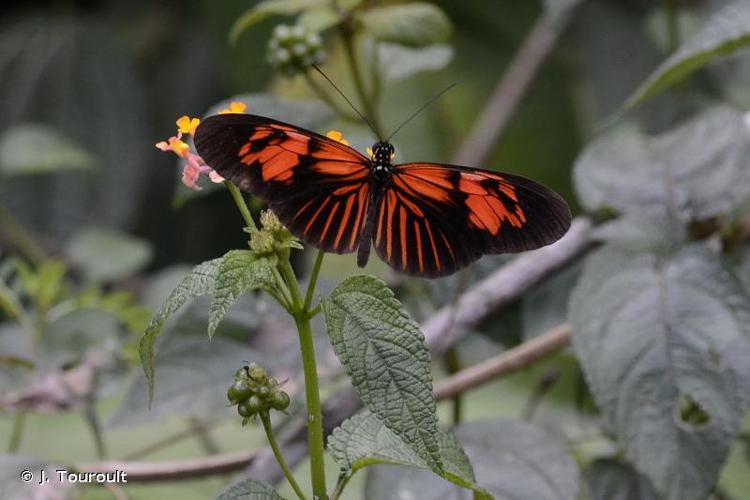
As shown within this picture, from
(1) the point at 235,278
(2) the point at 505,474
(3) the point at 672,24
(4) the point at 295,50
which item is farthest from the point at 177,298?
(3) the point at 672,24

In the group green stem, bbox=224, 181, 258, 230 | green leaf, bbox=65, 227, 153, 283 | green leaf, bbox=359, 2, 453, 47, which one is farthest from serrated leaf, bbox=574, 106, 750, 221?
green leaf, bbox=65, 227, 153, 283

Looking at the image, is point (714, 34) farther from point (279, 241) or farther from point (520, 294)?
point (279, 241)

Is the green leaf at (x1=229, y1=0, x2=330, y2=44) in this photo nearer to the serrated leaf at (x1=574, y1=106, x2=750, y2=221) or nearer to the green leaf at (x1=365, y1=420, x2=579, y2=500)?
the serrated leaf at (x1=574, y1=106, x2=750, y2=221)

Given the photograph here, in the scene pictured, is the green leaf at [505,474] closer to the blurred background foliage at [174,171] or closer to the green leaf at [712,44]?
the blurred background foliage at [174,171]

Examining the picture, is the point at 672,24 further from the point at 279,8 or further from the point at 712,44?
the point at 279,8

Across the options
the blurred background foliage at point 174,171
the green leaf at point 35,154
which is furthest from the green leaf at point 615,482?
the green leaf at point 35,154

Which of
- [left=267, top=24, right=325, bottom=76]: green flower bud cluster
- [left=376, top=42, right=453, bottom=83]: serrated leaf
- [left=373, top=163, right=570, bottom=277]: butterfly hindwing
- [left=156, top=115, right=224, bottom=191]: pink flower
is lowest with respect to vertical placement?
[left=373, top=163, right=570, bottom=277]: butterfly hindwing
